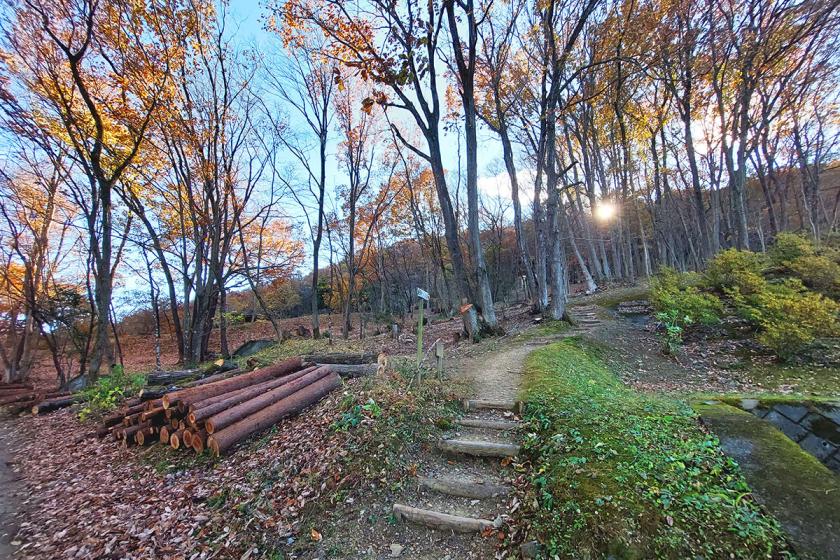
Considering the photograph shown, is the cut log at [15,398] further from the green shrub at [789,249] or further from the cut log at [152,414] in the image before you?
the green shrub at [789,249]

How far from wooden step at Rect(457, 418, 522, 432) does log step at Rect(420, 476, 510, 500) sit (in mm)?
988

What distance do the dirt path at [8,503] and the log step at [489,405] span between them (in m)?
5.42

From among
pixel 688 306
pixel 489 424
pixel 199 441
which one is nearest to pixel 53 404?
pixel 199 441

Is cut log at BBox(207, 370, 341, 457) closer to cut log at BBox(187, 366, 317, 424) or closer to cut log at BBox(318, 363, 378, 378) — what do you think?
cut log at BBox(187, 366, 317, 424)

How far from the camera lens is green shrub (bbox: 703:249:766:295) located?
862 centimetres

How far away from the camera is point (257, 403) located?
529 centimetres

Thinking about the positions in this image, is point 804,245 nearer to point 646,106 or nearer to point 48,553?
point 646,106

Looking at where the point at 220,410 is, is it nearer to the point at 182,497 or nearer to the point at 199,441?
the point at 199,441

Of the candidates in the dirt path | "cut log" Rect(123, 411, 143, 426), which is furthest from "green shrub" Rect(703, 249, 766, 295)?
the dirt path

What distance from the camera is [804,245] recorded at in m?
9.47

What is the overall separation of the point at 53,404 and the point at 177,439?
24.4ft

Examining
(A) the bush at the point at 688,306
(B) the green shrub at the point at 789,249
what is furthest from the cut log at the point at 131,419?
(B) the green shrub at the point at 789,249

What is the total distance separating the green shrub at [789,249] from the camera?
9459 millimetres

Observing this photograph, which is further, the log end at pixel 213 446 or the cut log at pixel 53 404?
the cut log at pixel 53 404
